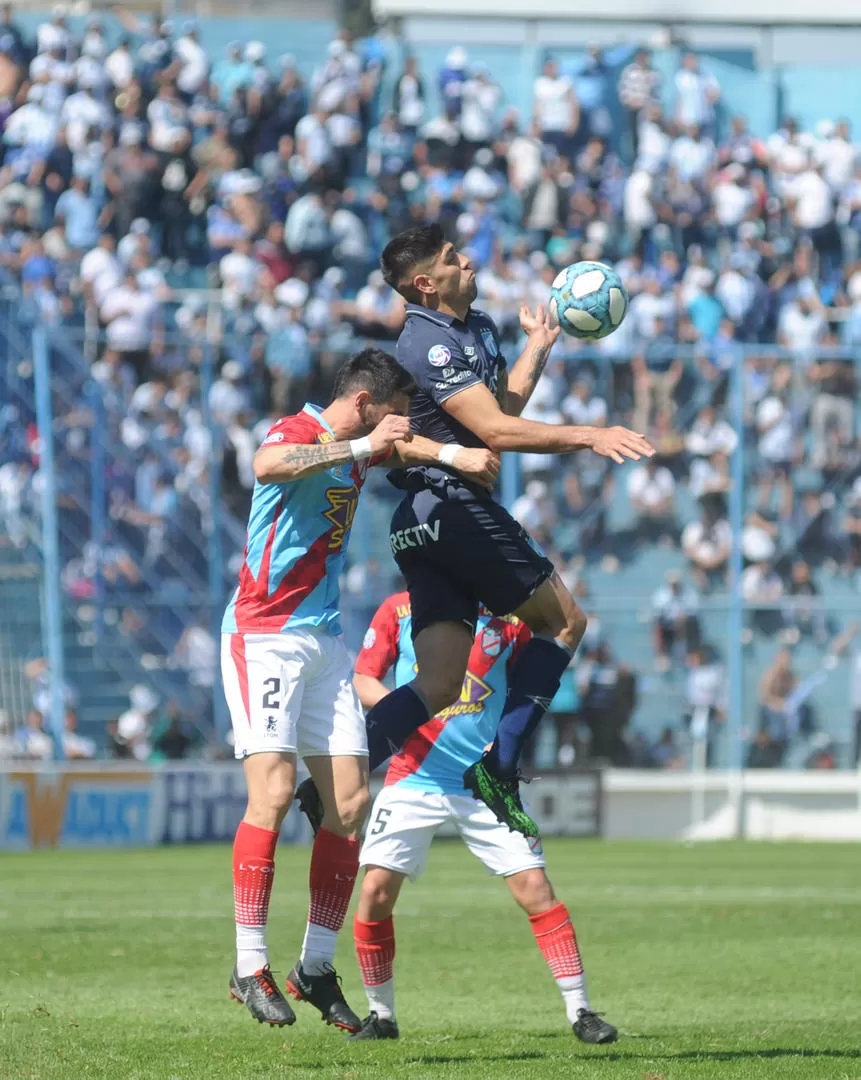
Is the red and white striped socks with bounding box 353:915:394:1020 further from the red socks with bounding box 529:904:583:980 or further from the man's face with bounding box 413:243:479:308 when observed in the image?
the man's face with bounding box 413:243:479:308

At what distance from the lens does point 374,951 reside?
7.75 m

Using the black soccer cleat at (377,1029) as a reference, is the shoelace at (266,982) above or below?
above

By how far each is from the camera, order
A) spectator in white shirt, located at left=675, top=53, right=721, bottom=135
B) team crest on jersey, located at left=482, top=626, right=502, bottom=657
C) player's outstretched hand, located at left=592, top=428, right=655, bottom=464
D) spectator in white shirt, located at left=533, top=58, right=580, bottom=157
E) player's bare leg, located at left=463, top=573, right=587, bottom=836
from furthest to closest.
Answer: spectator in white shirt, located at left=675, top=53, right=721, bottom=135 → spectator in white shirt, located at left=533, top=58, right=580, bottom=157 → team crest on jersey, located at left=482, top=626, right=502, bottom=657 → player's bare leg, located at left=463, top=573, right=587, bottom=836 → player's outstretched hand, located at left=592, top=428, right=655, bottom=464

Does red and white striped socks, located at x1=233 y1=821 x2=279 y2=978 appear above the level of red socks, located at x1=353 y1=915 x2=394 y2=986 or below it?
above

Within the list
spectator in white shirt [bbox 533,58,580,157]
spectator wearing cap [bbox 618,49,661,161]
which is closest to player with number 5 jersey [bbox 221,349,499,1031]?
spectator in white shirt [bbox 533,58,580,157]

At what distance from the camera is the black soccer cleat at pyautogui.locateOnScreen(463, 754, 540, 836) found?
24.9 feet

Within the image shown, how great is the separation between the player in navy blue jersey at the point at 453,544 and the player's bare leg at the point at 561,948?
600mm

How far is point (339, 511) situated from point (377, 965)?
1.93 m

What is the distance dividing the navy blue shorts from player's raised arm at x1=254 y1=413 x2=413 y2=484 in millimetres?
1012

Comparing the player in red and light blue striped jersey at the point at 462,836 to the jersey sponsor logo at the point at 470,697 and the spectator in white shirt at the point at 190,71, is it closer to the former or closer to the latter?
the jersey sponsor logo at the point at 470,697

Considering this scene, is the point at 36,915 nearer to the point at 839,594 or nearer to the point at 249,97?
the point at 839,594

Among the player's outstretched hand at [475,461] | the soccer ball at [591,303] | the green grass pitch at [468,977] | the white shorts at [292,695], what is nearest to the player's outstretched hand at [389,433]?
the player's outstretched hand at [475,461]

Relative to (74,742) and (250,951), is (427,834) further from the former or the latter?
(74,742)

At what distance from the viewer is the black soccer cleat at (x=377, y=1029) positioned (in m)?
7.64
